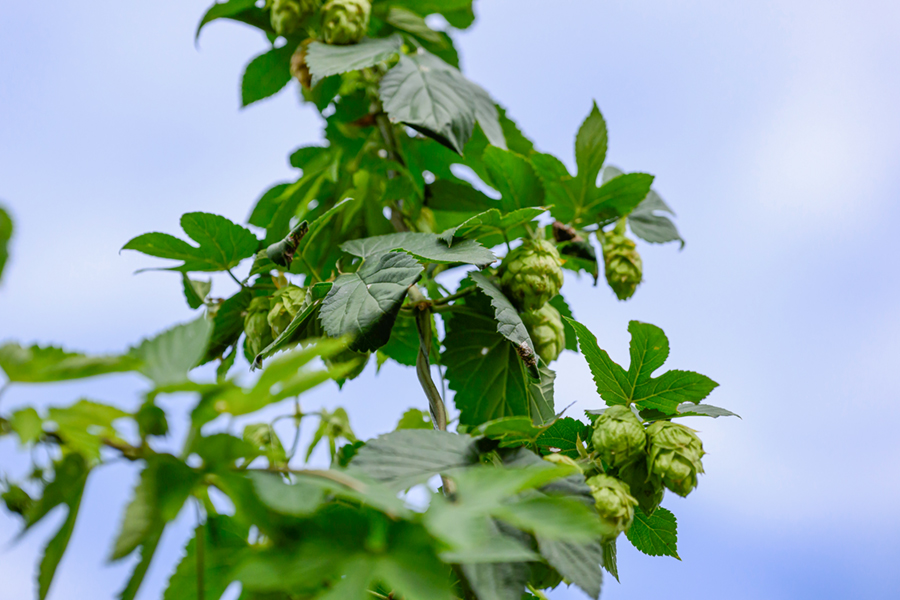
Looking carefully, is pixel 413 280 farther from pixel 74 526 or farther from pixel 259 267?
pixel 74 526

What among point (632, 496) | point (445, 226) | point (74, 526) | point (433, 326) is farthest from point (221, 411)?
point (445, 226)

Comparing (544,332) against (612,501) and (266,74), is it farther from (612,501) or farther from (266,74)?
(266,74)

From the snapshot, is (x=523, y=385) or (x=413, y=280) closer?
(x=413, y=280)

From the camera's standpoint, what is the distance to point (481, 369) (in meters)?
0.85

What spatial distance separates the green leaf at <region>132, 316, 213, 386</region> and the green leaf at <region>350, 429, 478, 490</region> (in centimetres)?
16

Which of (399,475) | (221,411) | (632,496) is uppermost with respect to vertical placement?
(221,411)

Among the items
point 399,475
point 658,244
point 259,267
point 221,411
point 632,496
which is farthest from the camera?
Answer: point 658,244

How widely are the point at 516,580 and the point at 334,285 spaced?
0.35 m

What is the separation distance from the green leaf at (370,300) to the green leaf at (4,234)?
0.31m

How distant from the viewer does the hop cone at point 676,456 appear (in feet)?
2.04

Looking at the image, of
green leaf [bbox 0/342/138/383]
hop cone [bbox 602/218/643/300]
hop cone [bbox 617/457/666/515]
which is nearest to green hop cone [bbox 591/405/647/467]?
hop cone [bbox 617/457/666/515]

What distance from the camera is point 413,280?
26.0 inches

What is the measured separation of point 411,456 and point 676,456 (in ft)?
0.81

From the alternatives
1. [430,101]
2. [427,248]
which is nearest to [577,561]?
[427,248]
